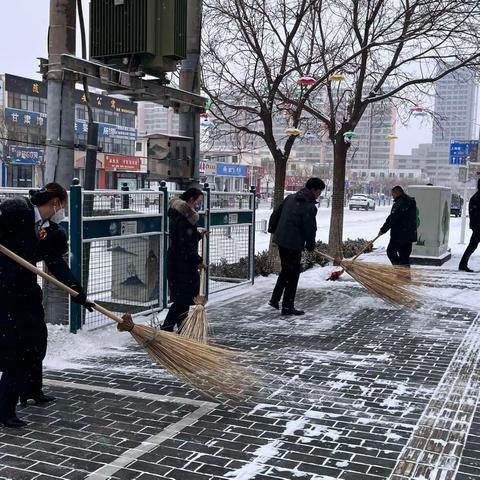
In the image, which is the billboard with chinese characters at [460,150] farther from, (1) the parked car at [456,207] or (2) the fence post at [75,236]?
(1) the parked car at [456,207]

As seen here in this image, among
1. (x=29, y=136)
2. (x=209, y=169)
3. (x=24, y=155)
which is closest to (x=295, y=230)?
(x=24, y=155)

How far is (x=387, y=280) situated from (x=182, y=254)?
343cm

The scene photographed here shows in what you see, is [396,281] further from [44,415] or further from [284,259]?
[44,415]

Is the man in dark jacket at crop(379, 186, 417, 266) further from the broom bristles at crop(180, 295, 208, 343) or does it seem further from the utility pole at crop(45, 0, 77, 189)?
the utility pole at crop(45, 0, 77, 189)

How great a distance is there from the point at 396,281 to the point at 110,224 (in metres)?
3.96

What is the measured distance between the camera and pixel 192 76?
8406 mm

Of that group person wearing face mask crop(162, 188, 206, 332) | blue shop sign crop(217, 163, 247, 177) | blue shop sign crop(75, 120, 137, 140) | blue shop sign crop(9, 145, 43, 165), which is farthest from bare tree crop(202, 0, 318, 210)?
blue shop sign crop(217, 163, 247, 177)

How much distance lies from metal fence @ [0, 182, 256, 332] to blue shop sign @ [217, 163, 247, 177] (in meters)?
52.4

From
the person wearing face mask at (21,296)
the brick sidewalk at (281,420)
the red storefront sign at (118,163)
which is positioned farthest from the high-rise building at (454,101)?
the red storefront sign at (118,163)

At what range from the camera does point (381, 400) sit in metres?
4.90

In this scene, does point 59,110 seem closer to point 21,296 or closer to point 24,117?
point 21,296

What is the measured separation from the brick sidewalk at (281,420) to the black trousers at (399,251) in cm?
323

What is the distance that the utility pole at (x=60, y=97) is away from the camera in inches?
256

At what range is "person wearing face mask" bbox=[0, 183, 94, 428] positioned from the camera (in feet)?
13.4
